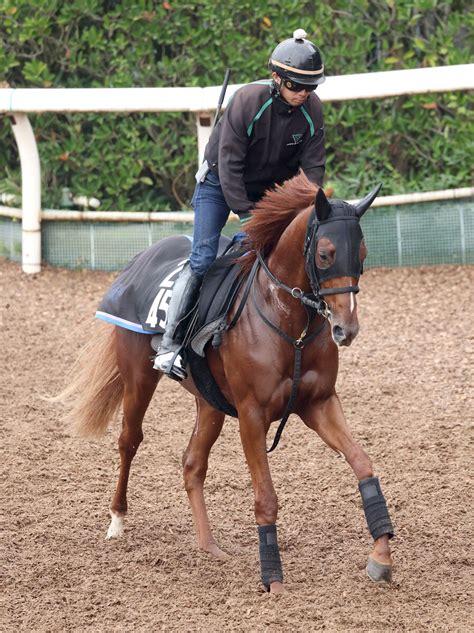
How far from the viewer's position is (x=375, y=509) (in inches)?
198

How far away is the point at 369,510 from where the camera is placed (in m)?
5.06

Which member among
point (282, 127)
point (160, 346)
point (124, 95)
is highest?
point (124, 95)

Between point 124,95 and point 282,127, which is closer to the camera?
point 282,127

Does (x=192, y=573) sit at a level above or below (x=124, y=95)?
below

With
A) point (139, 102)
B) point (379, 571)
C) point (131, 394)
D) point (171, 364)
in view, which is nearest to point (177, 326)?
point (171, 364)

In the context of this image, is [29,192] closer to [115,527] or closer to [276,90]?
[115,527]

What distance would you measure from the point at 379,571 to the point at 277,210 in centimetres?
168

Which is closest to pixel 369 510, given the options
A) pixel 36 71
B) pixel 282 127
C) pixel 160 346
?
pixel 160 346

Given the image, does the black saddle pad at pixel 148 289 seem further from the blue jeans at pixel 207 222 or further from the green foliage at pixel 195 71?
the green foliage at pixel 195 71

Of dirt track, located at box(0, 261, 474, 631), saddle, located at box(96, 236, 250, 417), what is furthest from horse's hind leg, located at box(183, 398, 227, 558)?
saddle, located at box(96, 236, 250, 417)

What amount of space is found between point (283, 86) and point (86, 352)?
2284mm

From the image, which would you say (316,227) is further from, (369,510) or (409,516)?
(409,516)

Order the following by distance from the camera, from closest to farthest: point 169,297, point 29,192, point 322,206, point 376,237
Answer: point 322,206, point 169,297, point 376,237, point 29,192

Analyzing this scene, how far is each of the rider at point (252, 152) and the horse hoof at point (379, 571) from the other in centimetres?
137
